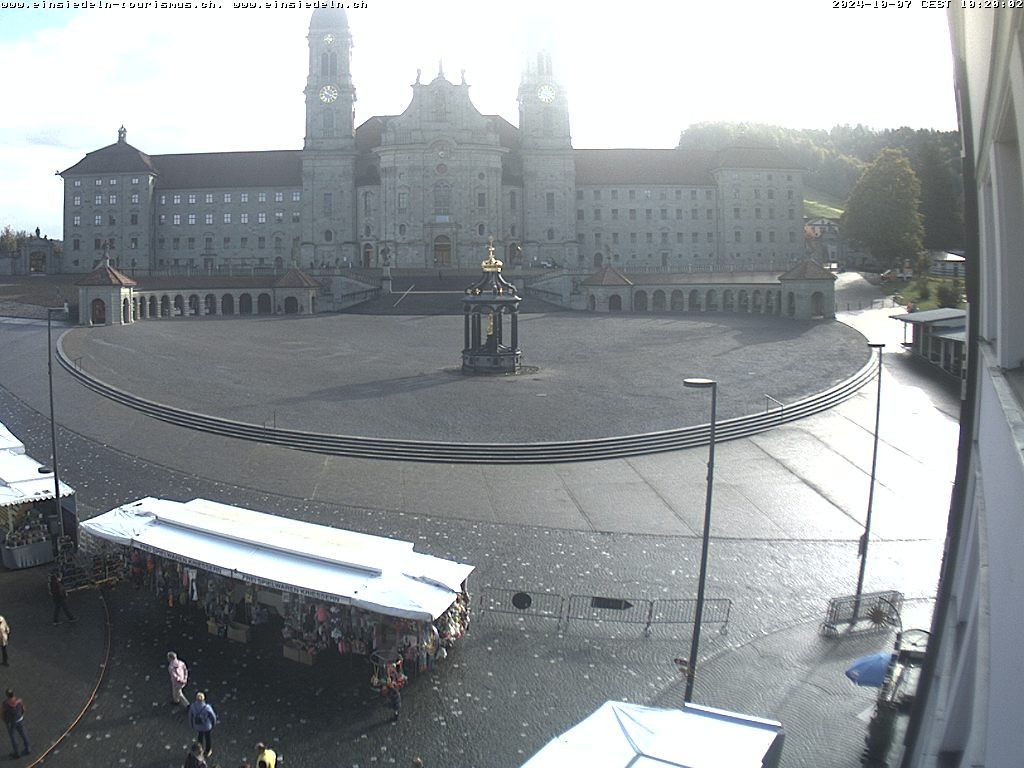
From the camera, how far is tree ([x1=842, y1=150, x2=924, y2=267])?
274 feet

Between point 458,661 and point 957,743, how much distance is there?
10.1 m

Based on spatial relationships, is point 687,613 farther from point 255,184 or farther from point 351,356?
point 255,184

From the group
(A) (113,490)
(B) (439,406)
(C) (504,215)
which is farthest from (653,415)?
(C) (504,215)

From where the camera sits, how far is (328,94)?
315ft

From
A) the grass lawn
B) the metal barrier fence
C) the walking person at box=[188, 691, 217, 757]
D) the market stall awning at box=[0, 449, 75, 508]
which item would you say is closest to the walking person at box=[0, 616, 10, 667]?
the walking person at box=[188, 691, 217, 757]

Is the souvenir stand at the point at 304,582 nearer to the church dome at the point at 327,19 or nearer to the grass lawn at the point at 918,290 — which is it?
the grass lawn at the point at 918,290

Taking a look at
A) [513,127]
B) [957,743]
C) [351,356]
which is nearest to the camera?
[957,743]

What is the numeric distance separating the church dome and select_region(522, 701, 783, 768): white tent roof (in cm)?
9608

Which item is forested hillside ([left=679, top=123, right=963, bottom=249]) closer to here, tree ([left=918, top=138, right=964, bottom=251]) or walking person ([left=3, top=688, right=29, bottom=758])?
tree ([left=918, top=138, right=964, bottom=251])

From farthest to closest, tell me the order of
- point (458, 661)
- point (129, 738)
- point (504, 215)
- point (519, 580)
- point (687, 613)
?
point (504, 215), point (519, 580), point (687, 613), point (458, 661), point (129, 738)

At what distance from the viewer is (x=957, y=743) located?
9289 millimetres

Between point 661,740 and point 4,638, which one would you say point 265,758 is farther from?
point 4,638

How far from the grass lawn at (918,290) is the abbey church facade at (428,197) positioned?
82.8 ft

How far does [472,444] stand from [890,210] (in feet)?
213
